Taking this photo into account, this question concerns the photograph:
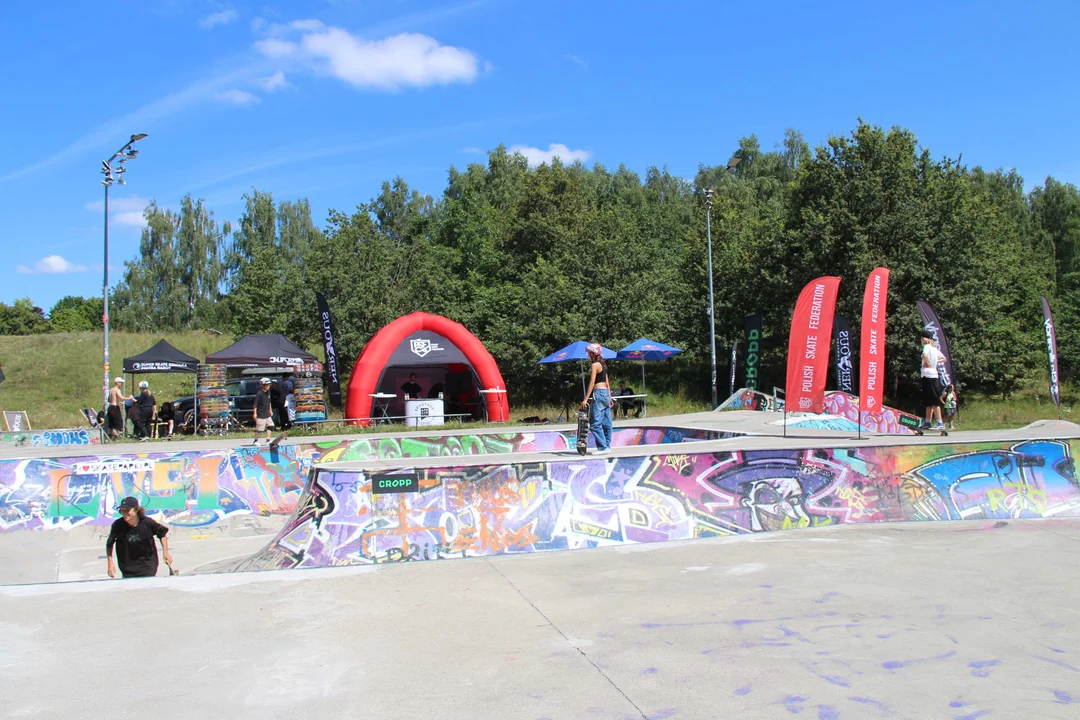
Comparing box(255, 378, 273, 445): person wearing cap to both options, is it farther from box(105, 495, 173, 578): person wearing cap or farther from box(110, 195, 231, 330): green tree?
box(110, 195, 231, 330): green tree

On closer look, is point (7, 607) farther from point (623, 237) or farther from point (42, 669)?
point (623, 237)

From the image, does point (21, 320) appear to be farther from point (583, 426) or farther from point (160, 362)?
point (583, 426)

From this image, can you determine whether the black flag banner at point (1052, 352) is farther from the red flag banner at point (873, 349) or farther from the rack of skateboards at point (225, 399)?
the rack of skateboards at point (225, 399)

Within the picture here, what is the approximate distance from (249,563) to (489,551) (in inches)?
99.7

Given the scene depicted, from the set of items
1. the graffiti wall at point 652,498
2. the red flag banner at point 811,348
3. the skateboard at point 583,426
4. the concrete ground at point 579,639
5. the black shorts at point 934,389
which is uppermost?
the red flag banner at point 811,348

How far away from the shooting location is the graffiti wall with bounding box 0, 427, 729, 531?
11.8 meters

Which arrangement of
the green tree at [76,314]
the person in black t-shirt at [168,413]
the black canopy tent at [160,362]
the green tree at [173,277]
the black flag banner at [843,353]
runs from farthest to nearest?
the green tree at [76,314], the green tree at [173,277], the black flag banner at [843,353], the black canopy tent at [160,362], the person in black t-shirt at [168,413]

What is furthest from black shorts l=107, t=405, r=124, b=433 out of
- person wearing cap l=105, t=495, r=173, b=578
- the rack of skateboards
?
person wearing cap l=105, t=495, r=173, b=578

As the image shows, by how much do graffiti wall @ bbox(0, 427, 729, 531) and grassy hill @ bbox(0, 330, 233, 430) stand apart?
59.1ft

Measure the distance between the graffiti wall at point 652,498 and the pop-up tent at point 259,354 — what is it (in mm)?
15112

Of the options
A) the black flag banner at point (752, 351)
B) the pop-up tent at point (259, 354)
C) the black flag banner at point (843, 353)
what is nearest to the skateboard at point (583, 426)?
the pop-up tent at point (259, 354)

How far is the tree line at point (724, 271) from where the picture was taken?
97.2ft

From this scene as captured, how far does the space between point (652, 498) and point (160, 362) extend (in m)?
18.8

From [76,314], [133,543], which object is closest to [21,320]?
[76,314]
